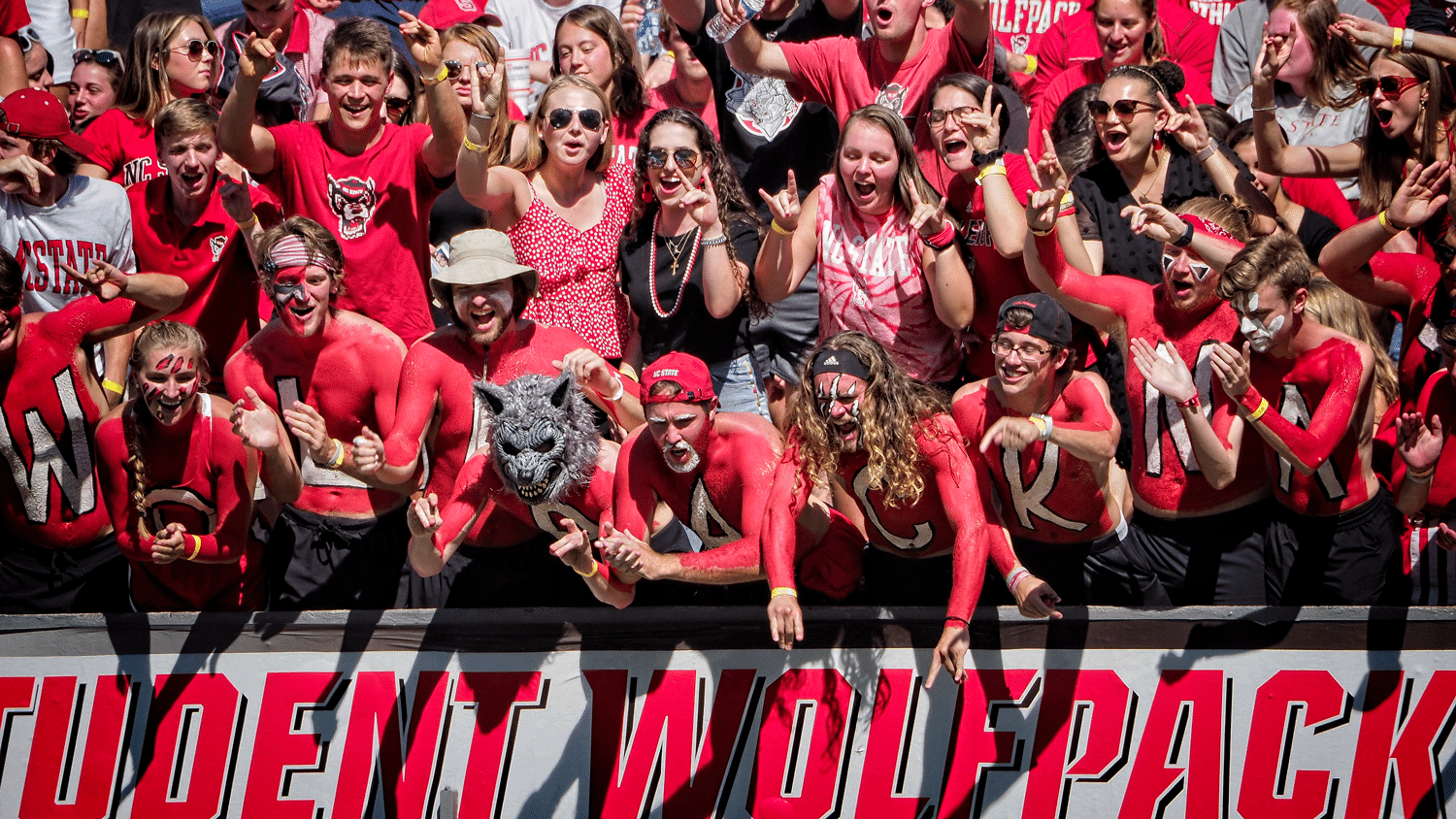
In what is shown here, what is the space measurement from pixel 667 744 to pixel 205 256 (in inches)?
104

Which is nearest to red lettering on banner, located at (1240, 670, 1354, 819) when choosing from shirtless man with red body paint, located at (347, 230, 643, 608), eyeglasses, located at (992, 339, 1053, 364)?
eyeglasses, located at (992, 339, 1053, 364)

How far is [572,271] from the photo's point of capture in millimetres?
5203

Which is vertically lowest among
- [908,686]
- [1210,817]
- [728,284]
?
[1210,817]

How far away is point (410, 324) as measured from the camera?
5336mm

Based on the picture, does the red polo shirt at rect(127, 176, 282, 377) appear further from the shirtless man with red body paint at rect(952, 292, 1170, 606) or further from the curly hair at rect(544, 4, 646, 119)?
the shirtless man with red body paint at rect(952, 292, 1170, 606)

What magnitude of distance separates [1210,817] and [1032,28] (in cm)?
410

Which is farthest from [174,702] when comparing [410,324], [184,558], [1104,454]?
[1104,454]

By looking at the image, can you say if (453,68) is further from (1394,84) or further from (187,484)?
(1394,84)

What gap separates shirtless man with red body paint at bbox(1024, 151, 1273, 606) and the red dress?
156 cm

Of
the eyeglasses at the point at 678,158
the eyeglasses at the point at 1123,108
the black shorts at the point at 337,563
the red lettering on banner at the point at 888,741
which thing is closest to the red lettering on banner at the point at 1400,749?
the red lettering on banner at the point at 888,741

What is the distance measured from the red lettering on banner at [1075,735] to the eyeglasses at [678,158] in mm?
2175

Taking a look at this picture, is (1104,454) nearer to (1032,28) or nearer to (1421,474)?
(1421,474)

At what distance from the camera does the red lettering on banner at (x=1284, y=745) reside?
4.43 m

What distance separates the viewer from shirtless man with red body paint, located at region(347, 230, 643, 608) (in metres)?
4.79
